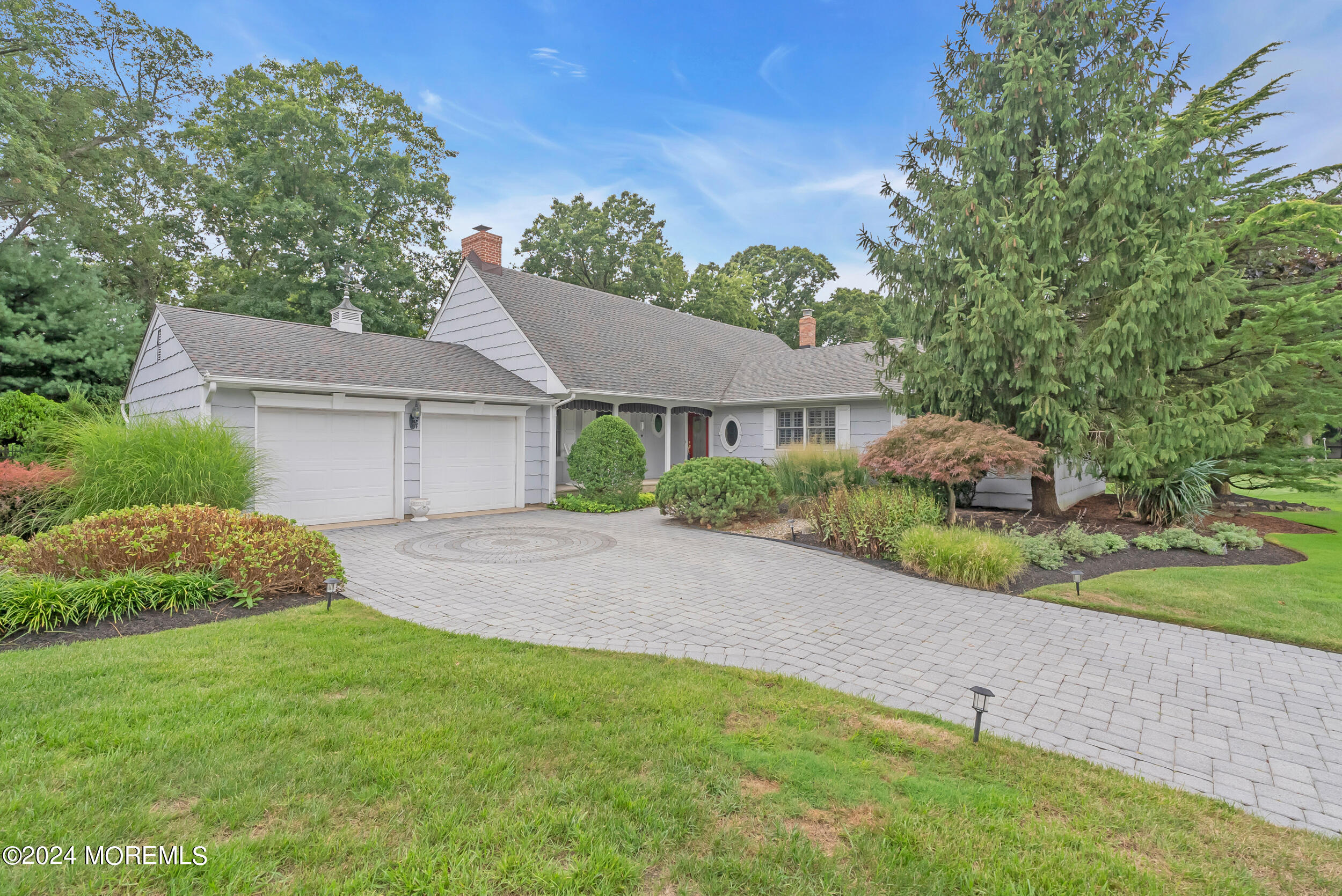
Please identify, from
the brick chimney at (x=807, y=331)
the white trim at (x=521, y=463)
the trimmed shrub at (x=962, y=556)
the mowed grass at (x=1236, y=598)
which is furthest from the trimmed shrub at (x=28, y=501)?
the brick chimney at (x=807, y=331)

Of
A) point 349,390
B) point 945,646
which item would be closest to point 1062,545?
point 945,646

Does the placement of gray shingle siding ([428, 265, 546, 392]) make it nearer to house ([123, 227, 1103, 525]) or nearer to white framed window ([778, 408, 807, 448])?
house ([123, 227, 1103, 525])

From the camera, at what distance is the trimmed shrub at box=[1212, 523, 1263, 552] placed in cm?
796

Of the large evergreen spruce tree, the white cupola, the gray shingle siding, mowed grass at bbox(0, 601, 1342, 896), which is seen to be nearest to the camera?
mowed grass at bbox(0, 601, 1342, 896)

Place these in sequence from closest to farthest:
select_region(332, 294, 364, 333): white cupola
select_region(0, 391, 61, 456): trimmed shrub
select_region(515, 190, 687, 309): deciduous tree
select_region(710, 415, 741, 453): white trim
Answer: select_region(0, 391, 61, 456): trimmed shrub → select_region(332, 294, 364, 333): white cupola → select_region(710, 415, 741, 453): white trim → select_region(515, 190, 687, 309): deciduous tree

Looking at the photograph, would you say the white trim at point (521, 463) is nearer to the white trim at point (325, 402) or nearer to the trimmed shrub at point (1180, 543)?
the white trim at point (325, 402)

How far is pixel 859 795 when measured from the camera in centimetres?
254

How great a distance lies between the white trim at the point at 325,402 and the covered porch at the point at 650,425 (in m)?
3.66

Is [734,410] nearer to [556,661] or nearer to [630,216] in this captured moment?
[556,661]

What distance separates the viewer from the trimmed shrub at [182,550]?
5133 millimetres

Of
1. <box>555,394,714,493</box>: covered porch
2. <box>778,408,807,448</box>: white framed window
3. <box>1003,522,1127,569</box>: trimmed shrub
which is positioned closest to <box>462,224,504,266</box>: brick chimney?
<box>555,394,714,493</box>: covered porch

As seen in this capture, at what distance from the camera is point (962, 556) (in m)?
6.64

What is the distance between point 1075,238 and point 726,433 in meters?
9.44

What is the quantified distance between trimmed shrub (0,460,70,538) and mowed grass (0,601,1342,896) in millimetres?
5306
